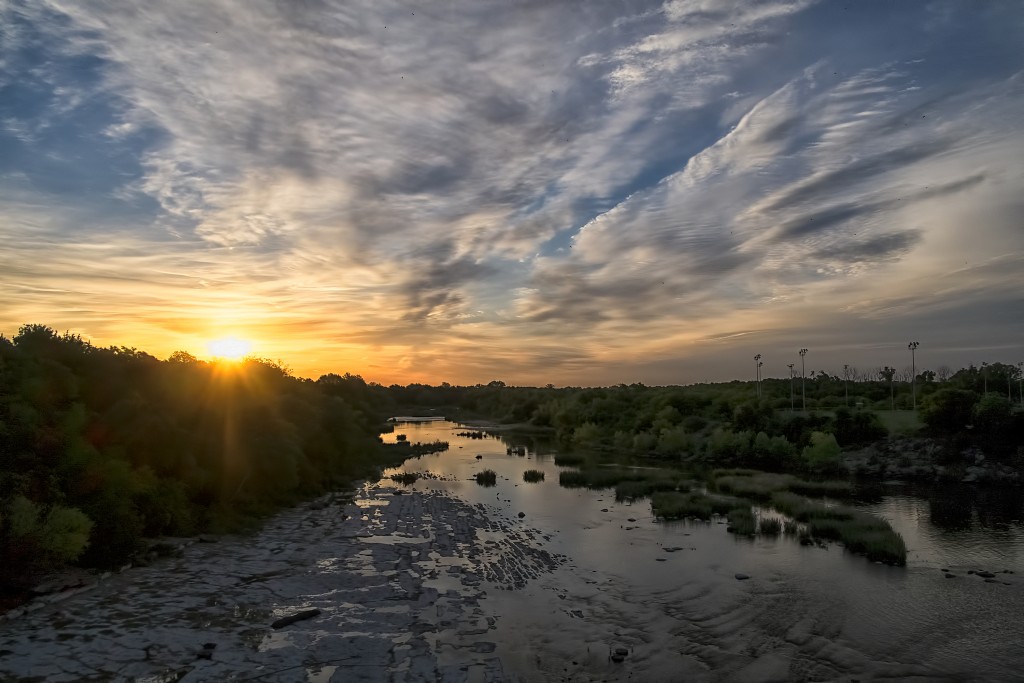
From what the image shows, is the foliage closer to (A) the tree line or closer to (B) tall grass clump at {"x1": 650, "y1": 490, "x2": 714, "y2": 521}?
(A) the tree line

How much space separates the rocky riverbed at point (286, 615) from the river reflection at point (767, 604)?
1757 mm

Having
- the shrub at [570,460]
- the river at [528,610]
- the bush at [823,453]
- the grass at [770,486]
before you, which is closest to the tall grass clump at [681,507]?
the river at [528,610]

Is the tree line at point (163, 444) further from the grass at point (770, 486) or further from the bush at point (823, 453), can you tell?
the grass at point (770, 486)

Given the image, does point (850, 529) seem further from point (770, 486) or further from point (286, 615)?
point (286, 615)

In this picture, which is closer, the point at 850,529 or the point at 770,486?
the point at 850,529

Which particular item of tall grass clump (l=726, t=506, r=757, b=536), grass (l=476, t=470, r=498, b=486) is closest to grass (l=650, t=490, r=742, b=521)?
tall grass clump (l=726, t=506, r=757, b=536)

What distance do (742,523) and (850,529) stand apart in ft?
15.4

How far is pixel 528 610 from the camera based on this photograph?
18547 mm

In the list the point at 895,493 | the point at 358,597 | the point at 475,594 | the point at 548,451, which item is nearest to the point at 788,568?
the point at 475,594

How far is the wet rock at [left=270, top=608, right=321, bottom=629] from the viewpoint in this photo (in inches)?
612

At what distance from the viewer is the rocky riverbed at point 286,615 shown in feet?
42.2

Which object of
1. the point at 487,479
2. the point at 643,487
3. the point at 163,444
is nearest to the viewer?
the point at 163,444

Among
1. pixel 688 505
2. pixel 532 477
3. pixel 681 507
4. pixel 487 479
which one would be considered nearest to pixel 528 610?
pixel 681 507

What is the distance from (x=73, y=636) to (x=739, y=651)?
1589 centimetres
